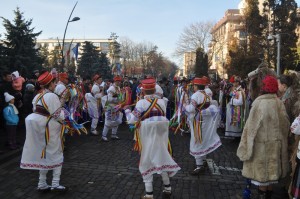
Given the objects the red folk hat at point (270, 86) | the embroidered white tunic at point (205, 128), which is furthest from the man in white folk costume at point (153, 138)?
the red folk hat at point (270, 86)

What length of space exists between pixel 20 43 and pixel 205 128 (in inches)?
769

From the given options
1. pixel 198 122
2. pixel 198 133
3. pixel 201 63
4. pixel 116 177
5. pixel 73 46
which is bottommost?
pixel 116 177

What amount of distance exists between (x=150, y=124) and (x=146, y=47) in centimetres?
7134

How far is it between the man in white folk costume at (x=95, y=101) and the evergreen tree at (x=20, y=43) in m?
11.8

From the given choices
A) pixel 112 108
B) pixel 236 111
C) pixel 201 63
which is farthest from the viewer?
pixel 201 63

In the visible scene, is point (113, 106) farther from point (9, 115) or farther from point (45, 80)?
point (45, 80)

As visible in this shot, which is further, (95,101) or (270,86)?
(95,101)

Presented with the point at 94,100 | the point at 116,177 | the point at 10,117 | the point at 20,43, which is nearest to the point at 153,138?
the point at 116,177

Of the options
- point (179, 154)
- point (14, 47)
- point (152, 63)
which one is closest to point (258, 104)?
point (179, 154)

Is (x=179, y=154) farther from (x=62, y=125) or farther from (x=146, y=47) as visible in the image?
(x=146, y=47)

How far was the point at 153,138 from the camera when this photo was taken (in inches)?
205

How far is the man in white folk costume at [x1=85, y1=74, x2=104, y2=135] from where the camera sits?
11.1 m

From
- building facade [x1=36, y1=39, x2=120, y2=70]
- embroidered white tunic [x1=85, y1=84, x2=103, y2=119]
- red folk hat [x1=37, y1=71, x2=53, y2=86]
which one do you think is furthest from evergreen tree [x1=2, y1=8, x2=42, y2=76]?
red folk hat [x1=37, y1=71, x2=53, y2=86]

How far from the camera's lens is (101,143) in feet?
32.1
